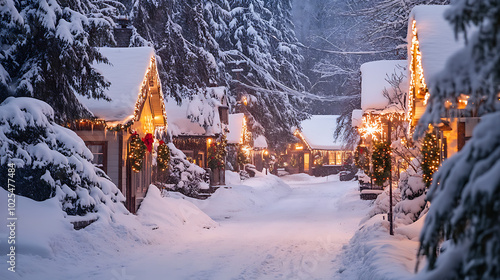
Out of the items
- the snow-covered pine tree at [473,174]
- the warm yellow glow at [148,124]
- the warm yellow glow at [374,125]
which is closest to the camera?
the snow-covered pine tree at [473,174]

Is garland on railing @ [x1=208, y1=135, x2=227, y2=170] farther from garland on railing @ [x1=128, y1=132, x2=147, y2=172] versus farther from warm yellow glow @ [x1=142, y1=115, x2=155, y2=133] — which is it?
garland on railing @ [x1=128, y1=132, x2=147, y2=172]

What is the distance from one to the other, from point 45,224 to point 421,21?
9809 mm

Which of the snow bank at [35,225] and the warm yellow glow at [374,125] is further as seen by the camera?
the warm yellow glow at [374,125]

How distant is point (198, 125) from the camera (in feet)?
105

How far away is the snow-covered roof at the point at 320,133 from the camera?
229 feet

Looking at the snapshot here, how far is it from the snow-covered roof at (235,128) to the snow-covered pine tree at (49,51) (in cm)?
2874

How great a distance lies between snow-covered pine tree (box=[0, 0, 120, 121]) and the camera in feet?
41.0

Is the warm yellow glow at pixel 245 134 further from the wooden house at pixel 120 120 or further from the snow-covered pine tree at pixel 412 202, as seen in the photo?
the snow-covered pine tree at pixel 412 202

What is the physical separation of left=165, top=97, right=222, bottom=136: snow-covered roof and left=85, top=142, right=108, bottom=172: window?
1171 cm

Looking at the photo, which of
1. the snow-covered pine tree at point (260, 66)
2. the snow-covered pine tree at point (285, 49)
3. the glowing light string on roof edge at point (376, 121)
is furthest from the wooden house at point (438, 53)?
the snow-covered pine tree at point (285, 49)

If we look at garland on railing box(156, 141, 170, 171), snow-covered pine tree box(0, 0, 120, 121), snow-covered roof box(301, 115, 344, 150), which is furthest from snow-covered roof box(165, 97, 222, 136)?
snow-covered roof box(301, 115, 344, 150)

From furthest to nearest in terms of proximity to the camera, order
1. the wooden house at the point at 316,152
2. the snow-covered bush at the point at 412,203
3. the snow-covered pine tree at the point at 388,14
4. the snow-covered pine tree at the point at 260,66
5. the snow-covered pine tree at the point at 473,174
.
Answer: the wooden house at the point at 316,152, the snow-covered pine tree at the point at 260,66, the snow-covered pine tree at the point at 388,14, the snow-covered bush at the point at 412,203, the snow-covered pine tree at the point at 473,174

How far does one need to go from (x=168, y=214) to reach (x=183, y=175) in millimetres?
8600

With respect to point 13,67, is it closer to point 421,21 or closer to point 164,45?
point 421,21
